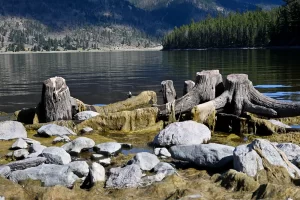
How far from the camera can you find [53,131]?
634 inches

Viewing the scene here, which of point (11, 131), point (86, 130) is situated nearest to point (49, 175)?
point (11, 131)

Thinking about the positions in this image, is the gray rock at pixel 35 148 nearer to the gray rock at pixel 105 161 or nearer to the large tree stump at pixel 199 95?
the gray rock at pixel 105 161

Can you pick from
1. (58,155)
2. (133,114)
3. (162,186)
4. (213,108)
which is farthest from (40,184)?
(213,108)

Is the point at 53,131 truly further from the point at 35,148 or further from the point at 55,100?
the point at 35,148

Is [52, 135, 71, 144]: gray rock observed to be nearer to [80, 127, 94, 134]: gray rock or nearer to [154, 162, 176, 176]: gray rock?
[80, 127, 94, 134]: gray rock

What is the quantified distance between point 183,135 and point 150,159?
3079 millimetres

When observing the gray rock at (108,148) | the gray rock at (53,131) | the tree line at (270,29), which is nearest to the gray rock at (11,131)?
the gray rock at (53,131)

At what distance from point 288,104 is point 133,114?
689 centimetres

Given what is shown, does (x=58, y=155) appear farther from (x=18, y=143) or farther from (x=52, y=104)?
(x=52, y=104)

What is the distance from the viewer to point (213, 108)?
17250 mm

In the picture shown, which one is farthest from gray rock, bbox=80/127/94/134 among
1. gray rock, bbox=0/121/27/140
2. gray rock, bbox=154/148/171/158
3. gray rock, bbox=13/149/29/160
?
gray rock, bbox=154/148/171/158

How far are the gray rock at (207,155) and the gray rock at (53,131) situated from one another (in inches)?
247

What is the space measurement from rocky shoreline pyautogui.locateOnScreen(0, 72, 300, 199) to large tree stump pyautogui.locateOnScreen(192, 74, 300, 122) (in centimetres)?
27

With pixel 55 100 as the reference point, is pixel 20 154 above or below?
below
